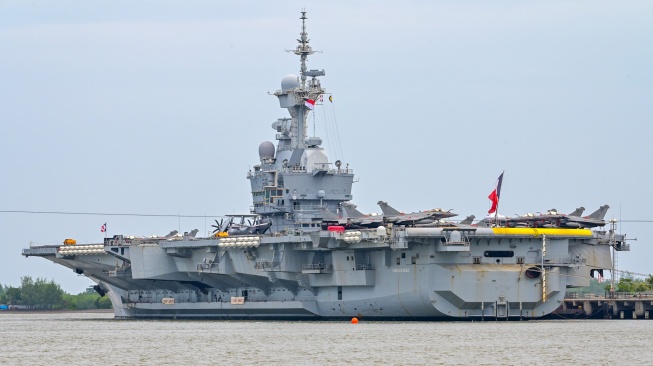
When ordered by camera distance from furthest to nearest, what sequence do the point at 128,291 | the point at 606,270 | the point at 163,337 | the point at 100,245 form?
the point at 128,291, the point at 100,245, the point at 606,270, the point at 163,337

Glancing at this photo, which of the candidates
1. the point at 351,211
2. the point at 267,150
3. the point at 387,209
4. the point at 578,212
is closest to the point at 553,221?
the point at 578,212

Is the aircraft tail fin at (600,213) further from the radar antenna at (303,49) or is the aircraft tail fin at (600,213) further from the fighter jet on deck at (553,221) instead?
the radar antenna at (303,49)

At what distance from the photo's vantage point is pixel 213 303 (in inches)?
2435

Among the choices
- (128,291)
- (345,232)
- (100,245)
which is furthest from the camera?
(128,291)

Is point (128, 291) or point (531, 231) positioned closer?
point (531, 231)

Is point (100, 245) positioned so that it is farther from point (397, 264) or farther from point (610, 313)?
point (610, 313)

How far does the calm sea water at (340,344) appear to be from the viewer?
123ft

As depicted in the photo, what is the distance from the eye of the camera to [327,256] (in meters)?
55.6

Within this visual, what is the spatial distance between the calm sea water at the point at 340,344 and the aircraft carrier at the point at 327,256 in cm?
124

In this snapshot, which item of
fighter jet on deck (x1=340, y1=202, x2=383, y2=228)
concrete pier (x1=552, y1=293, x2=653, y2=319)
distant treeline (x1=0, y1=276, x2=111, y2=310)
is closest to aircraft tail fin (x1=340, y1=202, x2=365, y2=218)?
fighter jet on deck (x1=340, y1=202, x2=383, y2=228)

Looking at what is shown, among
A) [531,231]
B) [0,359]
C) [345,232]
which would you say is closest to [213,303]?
[345,232]

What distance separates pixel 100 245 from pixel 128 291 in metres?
5.27

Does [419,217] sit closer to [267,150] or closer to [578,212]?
[578,212]

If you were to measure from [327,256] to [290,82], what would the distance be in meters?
11.6
